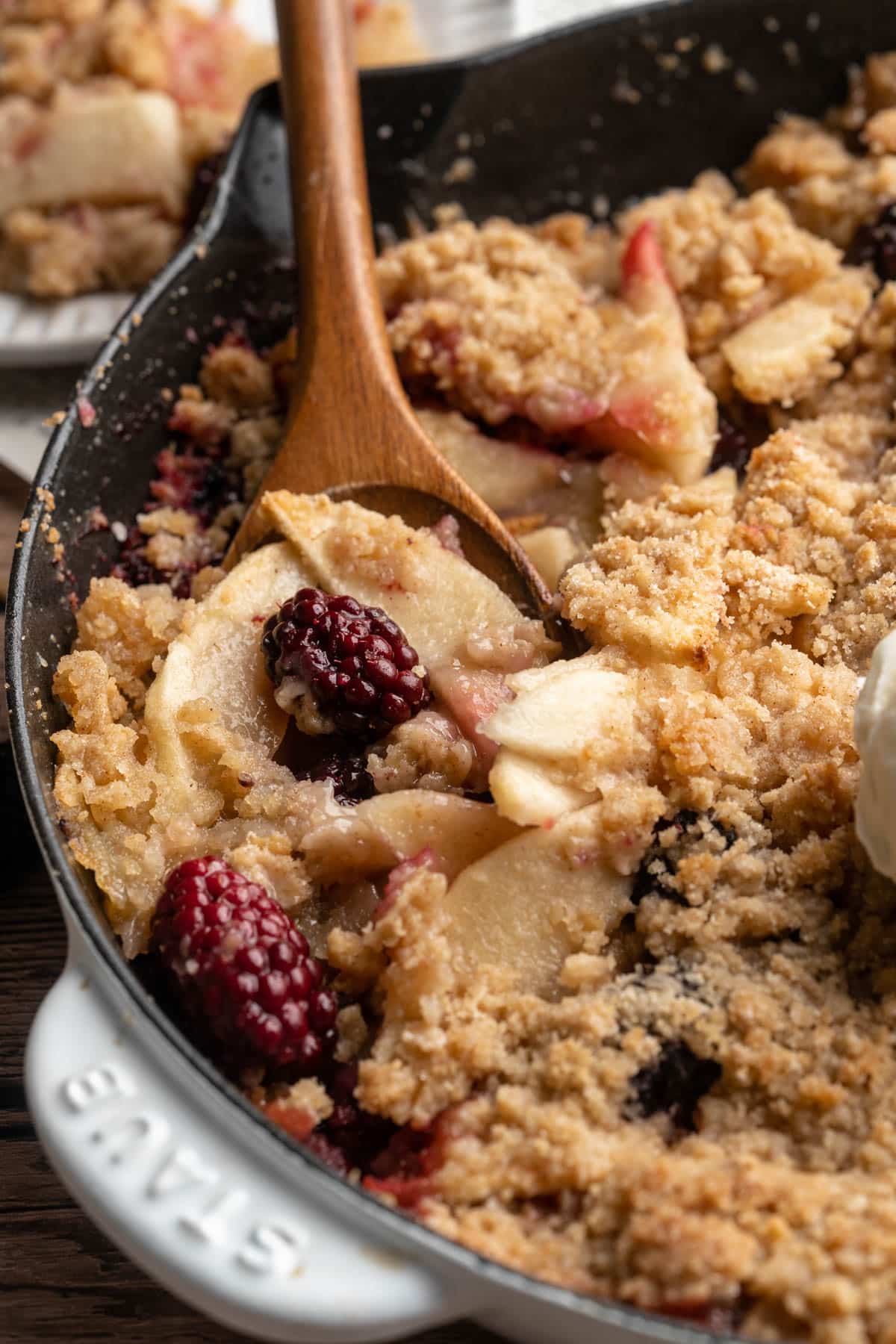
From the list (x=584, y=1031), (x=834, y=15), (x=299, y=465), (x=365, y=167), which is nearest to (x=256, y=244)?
(x=365, y=167)

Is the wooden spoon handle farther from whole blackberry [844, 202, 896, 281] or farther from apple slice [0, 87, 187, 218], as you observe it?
whole blackberry [844, 202, 896, 281]

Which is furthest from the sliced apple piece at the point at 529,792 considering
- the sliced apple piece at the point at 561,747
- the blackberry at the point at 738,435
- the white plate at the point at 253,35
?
the white plate at the point at 253,35

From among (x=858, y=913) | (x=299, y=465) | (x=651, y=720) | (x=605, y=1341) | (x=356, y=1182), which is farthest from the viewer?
(x=299, y=465)

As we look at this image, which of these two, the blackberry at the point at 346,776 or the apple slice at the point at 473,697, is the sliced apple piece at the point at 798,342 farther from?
the blackberry at the point at 346,776

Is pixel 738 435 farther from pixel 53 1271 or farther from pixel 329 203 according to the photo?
pixel 53 1271

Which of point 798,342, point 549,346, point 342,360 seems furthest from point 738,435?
point 342,360

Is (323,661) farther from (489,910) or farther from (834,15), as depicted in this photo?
(834,15)
